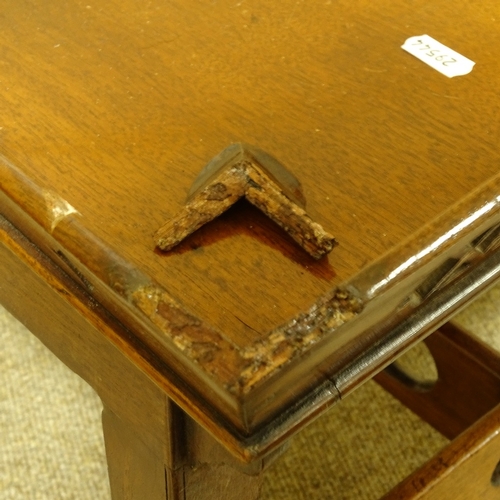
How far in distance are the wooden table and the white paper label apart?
0.5 inches

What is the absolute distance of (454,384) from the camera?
111 centimetres

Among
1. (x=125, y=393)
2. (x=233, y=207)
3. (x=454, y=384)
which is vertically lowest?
(x=454, y=384)

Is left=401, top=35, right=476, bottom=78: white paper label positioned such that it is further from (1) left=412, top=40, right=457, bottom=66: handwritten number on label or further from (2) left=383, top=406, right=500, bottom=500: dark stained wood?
(2) left=383, top=406, right=500, bottom=500: dark stained wood

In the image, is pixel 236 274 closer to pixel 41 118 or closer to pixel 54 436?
pixel 41 118

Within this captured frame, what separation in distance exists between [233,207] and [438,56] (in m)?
0.32

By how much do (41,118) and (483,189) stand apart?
0.37 m

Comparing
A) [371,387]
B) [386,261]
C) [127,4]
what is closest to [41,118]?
[127,4]

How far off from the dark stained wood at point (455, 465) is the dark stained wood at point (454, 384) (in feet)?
1.01

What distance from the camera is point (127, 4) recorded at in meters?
0.79

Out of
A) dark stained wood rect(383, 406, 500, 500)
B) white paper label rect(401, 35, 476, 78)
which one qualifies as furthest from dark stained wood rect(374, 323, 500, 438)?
white paper label rect(401, 35, 476, 78)

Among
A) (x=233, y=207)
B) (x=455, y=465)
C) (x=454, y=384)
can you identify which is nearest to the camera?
(x=233, y=207)

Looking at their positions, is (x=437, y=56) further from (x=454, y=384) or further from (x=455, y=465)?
(x=454, y=384)

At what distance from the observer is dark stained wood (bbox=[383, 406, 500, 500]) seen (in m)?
0.68

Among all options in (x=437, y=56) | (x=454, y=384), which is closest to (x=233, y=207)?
(x=437, y=56)
